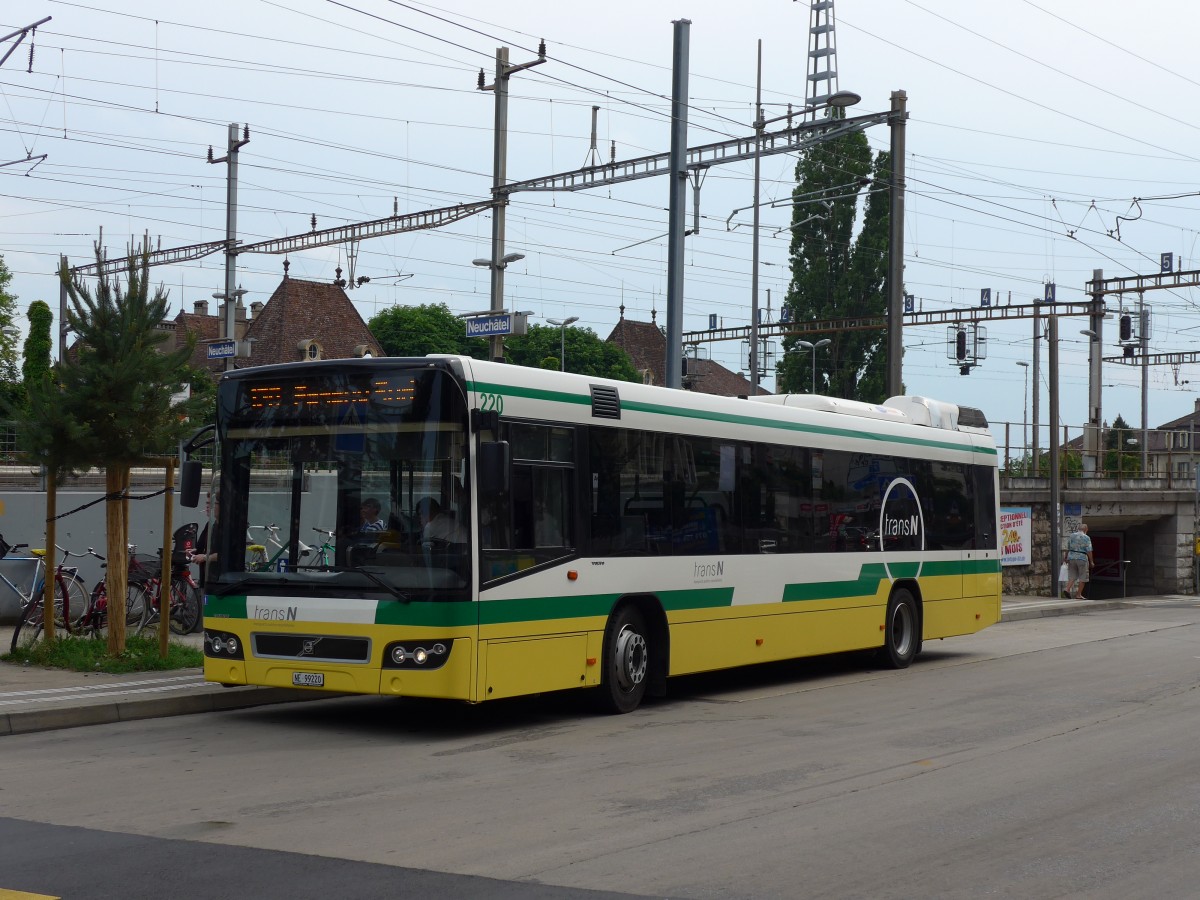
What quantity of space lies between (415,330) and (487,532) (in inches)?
3179

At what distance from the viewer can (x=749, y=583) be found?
551 inches

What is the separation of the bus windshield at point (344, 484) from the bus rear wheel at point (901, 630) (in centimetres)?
768

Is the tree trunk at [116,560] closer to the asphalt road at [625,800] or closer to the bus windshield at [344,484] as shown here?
the asphalt road at [625,800]

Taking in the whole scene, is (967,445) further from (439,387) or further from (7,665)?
(7,665)

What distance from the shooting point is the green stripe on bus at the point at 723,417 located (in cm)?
1119

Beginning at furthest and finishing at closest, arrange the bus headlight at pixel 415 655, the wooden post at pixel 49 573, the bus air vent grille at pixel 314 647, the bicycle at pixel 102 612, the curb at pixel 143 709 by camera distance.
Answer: the bicycle at pixel 102 612 < the wooden post at pixel 49 573 < the curb at pixel 143 709 < the bus air vent grille at pixel 314 647 < the bus headlight at pixel 415 655

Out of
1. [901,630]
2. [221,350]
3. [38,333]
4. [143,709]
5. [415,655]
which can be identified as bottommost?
[143,709]

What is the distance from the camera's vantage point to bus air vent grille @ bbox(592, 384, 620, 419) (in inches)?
477

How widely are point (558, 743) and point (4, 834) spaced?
440cm

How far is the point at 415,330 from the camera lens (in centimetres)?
9038

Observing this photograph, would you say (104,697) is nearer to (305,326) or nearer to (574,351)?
(305,326)

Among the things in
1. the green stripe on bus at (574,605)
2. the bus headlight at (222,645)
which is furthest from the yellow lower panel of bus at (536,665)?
the bus headlight at (222,645)

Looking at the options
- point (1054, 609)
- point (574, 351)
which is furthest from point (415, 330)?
point (1054, 609)

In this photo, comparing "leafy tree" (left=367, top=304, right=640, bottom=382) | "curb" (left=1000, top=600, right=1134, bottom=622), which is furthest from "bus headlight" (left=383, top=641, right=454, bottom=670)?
"leafy tree" (left=367, top=304, right=640, bottom=382)
